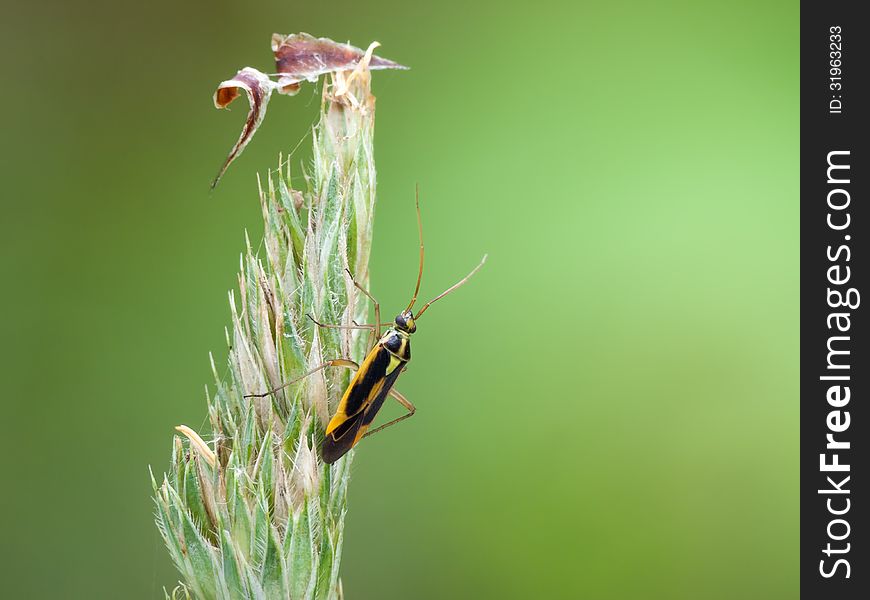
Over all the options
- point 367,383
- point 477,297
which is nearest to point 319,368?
point 367,383

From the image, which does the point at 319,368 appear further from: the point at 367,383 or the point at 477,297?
the point at 477,297

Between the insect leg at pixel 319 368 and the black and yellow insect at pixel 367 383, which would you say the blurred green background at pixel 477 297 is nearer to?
the black and yellow insect at pixel 367 383

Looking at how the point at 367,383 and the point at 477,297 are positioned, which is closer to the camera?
the point at 367,383

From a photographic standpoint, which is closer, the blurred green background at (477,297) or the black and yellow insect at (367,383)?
the black and yellow insect at (367,383)

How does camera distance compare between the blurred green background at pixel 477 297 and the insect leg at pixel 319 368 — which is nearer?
the insect leg at pixel 319 368

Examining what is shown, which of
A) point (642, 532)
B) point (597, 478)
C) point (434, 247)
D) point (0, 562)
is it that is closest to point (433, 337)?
point (434, 247)

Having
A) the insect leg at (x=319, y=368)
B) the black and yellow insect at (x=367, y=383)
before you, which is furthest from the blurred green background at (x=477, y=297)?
the insect leg at (x=319, y=368)

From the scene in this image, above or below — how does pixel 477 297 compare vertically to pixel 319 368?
above
